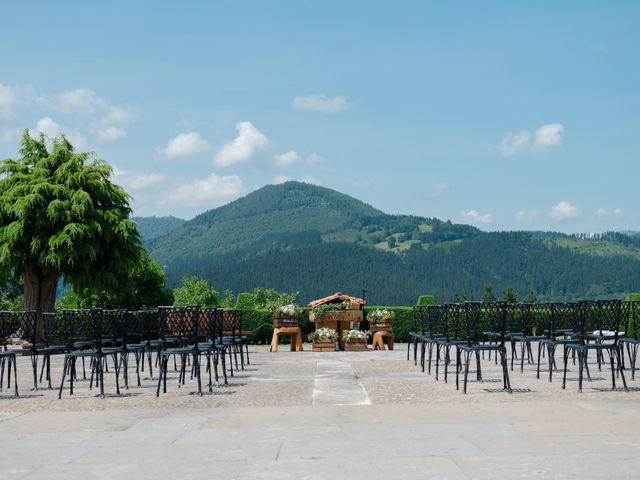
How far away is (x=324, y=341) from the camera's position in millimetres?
20891

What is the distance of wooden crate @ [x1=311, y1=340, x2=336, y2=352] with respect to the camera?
20.9 m

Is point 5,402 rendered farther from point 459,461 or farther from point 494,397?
point 459,461

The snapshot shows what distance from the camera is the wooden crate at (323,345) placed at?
68.4 feet

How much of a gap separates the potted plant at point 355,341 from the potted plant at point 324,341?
0.32 metres

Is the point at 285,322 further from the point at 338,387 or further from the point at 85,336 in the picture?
the point at 338,387

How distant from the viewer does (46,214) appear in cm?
2402

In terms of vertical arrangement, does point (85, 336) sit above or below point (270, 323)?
above

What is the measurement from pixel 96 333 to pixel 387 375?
472 centimetres

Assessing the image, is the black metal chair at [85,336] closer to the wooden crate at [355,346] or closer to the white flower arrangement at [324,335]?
the white flower arrangement at [324,335]

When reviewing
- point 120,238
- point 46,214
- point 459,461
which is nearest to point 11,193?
point 46,214

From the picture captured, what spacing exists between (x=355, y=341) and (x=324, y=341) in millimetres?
811

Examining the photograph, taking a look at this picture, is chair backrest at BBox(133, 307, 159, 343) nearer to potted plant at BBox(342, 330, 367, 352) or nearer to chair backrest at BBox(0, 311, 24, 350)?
chair backrest at BBox(0, 311, 24, 350)

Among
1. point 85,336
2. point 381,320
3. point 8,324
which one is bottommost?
point 381,320

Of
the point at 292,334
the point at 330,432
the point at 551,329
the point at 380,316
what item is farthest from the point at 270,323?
the point at 330,432
